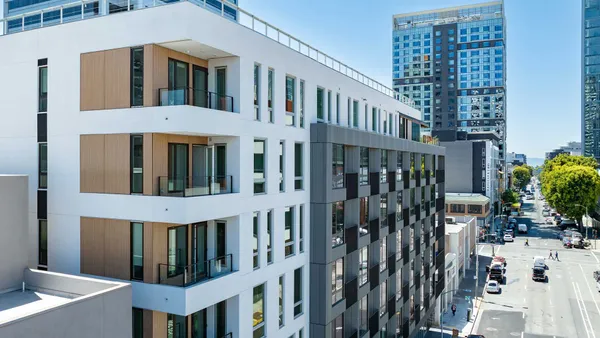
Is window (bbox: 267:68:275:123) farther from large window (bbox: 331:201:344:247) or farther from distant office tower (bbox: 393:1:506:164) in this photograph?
distant office tower (bbox: 393:1:506:164)

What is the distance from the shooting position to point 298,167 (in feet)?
65.8

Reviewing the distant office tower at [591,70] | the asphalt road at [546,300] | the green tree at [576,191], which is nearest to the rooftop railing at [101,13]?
the asphalt road at [546,300]

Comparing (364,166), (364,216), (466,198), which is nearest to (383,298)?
(364,216)

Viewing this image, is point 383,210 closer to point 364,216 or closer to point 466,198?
point 364,216

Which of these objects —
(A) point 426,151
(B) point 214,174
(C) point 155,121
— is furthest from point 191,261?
(A) point 426,151

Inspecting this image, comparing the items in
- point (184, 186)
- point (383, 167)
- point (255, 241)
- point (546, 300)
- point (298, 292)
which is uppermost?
point (383, 167)

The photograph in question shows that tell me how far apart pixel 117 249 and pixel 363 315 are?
14179 millimetres

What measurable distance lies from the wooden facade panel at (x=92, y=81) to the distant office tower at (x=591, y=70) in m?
150

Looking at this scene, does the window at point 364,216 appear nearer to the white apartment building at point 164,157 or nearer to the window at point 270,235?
the white apartment building at point 164,157

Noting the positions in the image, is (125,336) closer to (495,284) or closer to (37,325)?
(37,325)

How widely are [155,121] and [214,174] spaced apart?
317 cm

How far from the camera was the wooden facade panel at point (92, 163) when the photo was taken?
592 inches

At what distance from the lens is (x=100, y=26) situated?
15.1 m

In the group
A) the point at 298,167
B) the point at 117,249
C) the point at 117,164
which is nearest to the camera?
the point at 117,164
